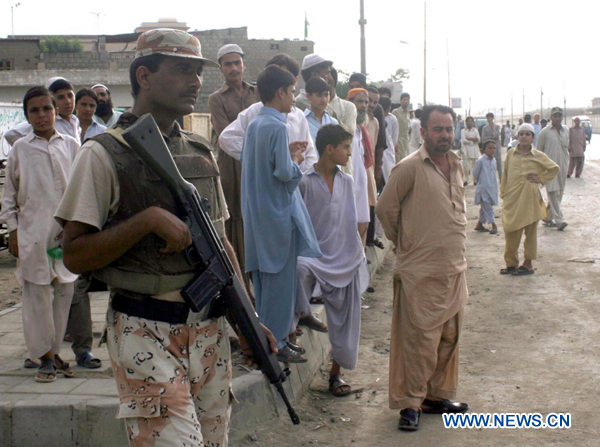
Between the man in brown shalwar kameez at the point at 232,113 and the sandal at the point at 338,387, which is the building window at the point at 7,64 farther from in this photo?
the sandal at the point at 338,387

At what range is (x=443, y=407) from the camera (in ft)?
15.5

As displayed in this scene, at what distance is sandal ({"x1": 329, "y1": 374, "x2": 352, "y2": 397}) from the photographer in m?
5.07

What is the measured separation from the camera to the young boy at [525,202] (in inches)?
367

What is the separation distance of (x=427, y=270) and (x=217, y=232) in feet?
7.18

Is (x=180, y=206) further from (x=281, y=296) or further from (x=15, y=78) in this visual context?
(x=15, y=78)

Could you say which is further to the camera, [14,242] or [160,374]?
[14,242]

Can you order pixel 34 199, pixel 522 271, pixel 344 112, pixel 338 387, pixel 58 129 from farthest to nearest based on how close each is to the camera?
pixel 522 271, pixel 344 112, pixel 58 129, pixel 338 387, pixel 34 199

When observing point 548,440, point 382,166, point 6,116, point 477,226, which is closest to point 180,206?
point 548,440

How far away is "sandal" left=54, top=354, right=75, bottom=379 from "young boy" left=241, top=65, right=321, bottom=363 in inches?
50.7

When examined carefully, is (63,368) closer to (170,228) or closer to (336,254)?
(336,254)

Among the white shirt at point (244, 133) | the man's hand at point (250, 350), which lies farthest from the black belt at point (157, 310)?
the white shirt at point (244, 133)

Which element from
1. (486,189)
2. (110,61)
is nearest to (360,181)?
(486,189)

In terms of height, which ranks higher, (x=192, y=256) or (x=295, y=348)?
(x=192, y=256)

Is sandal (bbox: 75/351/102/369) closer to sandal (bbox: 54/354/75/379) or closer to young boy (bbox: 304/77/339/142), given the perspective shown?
sandal (bbox: 54/354/75/379)
